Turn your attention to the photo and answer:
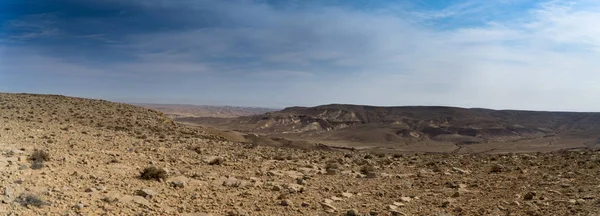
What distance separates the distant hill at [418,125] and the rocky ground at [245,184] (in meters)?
78.3

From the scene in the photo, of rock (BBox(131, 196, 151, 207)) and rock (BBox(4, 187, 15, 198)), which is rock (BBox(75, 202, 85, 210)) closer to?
rock (BBox(131, 196, 151, 207))

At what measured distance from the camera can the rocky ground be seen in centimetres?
745

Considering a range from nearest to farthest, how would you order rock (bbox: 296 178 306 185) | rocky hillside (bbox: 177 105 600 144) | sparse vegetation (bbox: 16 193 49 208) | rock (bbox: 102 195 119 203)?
sparse vegetation (bbox: 16 193 49 208)
rock (bbox: 102 195 119 203)
rock (bbox: 296 178 306 185)
rocky hillside (bbox: 177 105 600 144)

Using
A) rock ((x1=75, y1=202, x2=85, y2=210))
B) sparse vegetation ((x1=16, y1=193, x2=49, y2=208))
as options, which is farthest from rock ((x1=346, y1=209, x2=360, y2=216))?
sparse vegetation ((x1=16, y1=193, x2=49, y2=208))

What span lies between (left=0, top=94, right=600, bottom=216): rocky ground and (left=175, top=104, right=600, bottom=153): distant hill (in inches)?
3082

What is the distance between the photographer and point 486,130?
110438 mm

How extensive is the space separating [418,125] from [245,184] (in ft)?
376

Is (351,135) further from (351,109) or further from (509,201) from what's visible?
(509,201)

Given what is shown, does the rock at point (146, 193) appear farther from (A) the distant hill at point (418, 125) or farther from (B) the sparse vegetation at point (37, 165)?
(A) the distant hill at point (418, 125)

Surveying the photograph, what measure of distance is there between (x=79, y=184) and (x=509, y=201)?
30.1ft

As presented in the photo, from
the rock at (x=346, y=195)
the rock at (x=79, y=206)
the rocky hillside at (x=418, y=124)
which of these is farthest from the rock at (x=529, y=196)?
the rocky hillside at (x=418, y=124)

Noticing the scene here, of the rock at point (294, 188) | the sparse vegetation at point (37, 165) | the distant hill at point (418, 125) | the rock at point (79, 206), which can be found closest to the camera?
the rock at point (79, 206)

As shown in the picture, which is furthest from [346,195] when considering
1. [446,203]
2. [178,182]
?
[178,182]

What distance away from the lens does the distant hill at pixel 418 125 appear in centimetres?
10044
